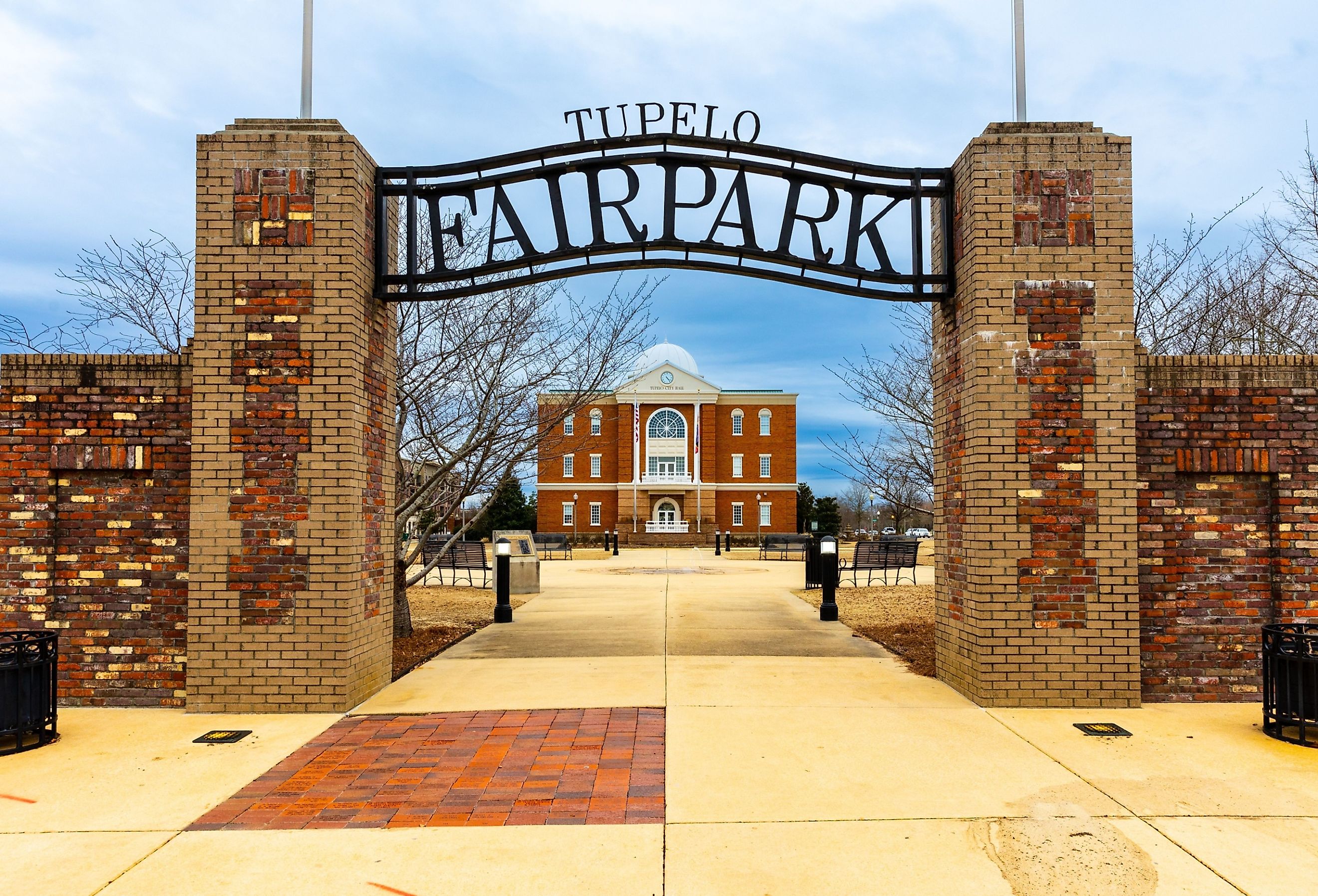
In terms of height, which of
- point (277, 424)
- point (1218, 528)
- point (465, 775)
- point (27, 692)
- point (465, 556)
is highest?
point (277, 424)

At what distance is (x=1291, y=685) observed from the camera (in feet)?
19.9

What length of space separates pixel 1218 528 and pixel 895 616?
20.2 feet

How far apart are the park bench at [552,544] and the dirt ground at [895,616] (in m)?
14.1

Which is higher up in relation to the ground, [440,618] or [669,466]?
[669,466]

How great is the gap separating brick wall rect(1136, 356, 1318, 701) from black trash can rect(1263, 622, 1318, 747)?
93 cm

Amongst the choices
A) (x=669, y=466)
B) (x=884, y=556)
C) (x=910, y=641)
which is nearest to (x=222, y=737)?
(x=910, y=641)

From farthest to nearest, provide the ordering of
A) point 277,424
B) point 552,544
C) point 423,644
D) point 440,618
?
1. point 552,544
2. point 440,618
3. point 423,644
4. point 277,424

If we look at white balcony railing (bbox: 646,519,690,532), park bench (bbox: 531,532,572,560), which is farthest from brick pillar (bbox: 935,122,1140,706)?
white balcony railing (bbox: 646,519,690,532)

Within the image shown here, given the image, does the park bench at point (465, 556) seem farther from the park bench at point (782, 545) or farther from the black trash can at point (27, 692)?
the black trash can at point (27, 692)

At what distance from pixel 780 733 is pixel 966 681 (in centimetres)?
203

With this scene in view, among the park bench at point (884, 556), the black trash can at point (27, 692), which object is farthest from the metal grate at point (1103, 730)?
the park bench at point (884, 556)

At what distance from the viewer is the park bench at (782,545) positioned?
93.5ft

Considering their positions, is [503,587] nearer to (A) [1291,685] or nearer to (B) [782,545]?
(A) [1291,685]

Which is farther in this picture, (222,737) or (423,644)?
(423,644)
